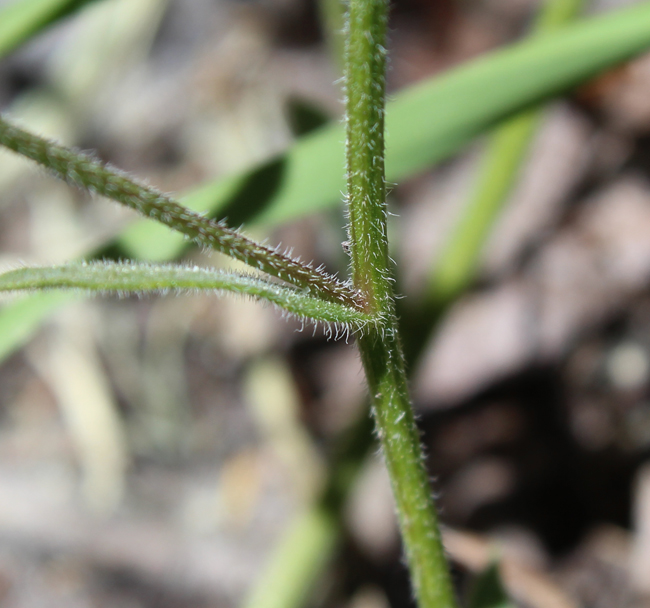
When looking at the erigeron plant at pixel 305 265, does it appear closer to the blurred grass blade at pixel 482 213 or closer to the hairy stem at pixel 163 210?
the hairy stem at pixel 163 210

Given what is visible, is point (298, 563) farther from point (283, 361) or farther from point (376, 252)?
point (376, 252)

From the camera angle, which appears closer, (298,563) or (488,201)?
(298,563)

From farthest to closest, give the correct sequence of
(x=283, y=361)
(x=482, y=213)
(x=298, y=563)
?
(x=283, y=361) < (x=482, y=213) < (x=298, y=563)

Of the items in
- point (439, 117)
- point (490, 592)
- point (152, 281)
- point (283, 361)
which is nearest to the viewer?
point (152, 281)

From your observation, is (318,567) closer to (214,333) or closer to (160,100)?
(214,333)

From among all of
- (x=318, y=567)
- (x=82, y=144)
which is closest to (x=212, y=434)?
(x=318, y=567)

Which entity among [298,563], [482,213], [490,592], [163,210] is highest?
[482,213]

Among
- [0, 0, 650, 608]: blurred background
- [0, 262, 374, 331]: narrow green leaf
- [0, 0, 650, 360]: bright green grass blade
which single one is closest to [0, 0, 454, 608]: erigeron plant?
[0, 262, 374, 331]: narrow green leaf

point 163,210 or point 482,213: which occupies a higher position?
point 482,213

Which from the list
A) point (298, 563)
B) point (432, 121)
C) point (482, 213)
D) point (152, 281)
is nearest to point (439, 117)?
point (432, 121)
